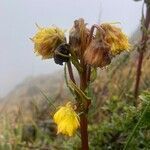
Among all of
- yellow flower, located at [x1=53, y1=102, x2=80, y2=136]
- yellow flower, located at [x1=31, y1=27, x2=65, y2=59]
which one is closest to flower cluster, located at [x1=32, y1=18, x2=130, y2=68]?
yellow flower, located at [x1=31, y1=27, x2=65, y2=59]

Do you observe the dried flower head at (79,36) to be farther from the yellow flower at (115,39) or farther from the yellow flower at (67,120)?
the yellow flower at (67,120)

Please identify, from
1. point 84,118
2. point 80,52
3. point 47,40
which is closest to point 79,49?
point 80,52

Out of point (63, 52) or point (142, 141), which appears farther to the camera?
point (142, 141)

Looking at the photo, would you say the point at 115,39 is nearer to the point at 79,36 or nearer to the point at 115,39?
the point at 115,39

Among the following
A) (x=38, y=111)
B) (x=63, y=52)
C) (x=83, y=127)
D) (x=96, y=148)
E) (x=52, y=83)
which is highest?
(x=63, y=52)

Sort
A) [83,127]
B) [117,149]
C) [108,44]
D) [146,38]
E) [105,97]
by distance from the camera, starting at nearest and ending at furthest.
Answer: [108,44], [83,127], [117,149], [146,38], [105,97]

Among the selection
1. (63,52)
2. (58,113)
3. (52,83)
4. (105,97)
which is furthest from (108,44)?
(52,83)

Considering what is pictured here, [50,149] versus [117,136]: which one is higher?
[117,136]

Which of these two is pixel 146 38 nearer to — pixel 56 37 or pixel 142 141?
pixel 142 141

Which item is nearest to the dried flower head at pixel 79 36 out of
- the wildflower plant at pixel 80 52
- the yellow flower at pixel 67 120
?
the wildflower plant at pixel 80 52
